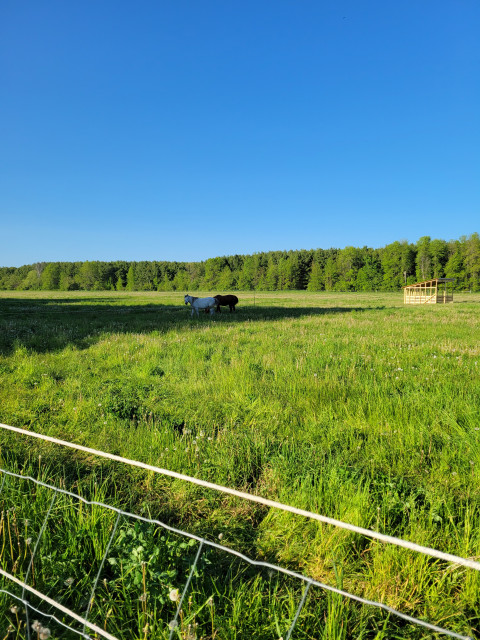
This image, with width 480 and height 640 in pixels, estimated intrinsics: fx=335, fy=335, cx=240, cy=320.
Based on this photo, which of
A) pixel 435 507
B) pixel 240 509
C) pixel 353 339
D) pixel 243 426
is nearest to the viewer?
pixel 435 507

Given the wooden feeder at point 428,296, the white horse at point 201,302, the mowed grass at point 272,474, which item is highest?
the wooden feeder at point 428,296

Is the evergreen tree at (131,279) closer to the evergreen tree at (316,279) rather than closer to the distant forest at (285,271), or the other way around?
the distant forest at (285,271)

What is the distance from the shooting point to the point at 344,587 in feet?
7.61

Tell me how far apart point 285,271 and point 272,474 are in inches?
4714

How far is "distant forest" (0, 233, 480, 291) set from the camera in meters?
101

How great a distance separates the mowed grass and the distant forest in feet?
319

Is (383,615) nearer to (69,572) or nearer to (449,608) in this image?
(449,608)

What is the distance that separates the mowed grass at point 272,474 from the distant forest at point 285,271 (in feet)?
319

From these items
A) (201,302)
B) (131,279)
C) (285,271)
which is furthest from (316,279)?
(201,302)

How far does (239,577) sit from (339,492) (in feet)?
3.69

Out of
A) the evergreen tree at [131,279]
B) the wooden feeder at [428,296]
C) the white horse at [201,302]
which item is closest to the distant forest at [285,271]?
the evergreen tree at [131,279]

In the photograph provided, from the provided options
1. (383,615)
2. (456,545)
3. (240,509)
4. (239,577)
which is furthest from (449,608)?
(240,509)

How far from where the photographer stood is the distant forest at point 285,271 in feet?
332

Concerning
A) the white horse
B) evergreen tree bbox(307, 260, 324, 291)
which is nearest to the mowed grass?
the white horse
